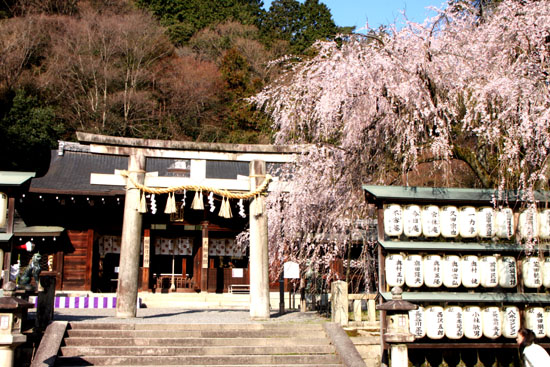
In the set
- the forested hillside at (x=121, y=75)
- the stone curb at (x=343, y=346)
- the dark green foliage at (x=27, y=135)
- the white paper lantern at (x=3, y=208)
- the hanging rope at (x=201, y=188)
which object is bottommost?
the stone curb at (x=343, y=346)

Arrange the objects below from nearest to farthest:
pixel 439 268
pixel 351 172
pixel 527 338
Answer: pixel 527 338
pixel 439 268
pixel 351 172

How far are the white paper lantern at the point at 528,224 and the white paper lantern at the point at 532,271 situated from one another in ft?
1.24

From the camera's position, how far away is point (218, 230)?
880 inches

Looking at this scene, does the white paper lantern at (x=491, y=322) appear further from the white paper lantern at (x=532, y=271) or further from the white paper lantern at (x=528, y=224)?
the white paper lantern at (x=528, y=224)

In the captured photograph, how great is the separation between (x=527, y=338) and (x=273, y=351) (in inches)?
165

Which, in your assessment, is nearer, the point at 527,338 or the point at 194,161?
the point at 527,338

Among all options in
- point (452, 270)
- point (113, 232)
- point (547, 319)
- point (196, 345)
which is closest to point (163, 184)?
point (196, 345)

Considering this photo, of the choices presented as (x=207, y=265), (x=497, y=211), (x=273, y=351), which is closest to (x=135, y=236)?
(x=273, y=351)

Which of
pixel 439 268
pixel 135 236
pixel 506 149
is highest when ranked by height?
pixel 506 149

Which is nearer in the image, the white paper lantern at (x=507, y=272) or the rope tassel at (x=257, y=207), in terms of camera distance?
the white paper lantern at (x=507, y=272)

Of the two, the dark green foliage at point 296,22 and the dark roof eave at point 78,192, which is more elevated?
the dark green foliage at point 296,22

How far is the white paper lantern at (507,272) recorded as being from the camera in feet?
27.3

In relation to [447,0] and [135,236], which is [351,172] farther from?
[135,236]

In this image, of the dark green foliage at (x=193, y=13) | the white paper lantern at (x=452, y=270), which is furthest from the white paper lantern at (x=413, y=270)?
the dark green foliage at (x=193, y=13)
